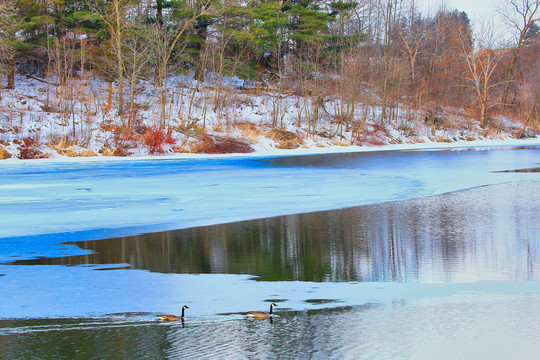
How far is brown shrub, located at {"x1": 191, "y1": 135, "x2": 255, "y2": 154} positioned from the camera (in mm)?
32688

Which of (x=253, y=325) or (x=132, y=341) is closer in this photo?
(x=132, y=341)

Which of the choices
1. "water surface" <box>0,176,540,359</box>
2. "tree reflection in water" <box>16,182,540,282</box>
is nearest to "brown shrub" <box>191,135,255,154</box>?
"tree reflection in water" <box>16,182,540,282</box>

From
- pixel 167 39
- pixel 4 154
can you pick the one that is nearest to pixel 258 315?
pixel 4 154

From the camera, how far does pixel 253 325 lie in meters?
5.42

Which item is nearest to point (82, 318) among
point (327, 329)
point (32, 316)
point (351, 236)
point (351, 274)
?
point (32, 316)

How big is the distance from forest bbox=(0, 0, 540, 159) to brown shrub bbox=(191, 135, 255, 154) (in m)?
0.09

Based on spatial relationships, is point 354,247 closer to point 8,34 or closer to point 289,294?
point 289,294

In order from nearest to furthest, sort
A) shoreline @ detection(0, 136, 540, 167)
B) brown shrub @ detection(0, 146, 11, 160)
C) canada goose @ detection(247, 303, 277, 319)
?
canada goose @ detection(247, 303, 277, 319) < brown shrub @ detection(0, 146, 11, 160) < shoreline @ detection(0, 136, 540, 167)

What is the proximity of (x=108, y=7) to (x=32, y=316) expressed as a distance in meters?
32.3

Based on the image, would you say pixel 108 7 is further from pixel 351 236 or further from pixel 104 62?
pixel 351 236

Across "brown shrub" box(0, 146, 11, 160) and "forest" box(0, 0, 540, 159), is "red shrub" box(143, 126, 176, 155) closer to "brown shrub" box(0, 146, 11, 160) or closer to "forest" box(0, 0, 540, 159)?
"forest" box(0, 0, 540, 159)

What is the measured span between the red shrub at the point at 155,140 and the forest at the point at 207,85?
0.08m

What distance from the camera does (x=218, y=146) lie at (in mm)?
33500

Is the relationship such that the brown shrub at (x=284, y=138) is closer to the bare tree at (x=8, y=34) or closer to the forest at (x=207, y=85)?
the forest at (x=207, y=85)
